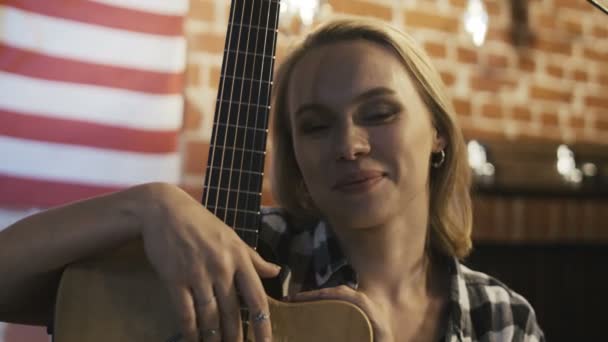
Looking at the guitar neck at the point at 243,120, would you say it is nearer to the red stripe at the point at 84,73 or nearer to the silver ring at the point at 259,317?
the silver ring at the point at 259,317

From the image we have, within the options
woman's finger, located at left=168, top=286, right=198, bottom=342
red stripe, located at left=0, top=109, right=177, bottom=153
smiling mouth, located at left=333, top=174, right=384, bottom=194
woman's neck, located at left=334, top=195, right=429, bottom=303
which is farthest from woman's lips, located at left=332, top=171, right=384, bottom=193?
red stripe, located at left=0, top=109, right=177, bottom=153

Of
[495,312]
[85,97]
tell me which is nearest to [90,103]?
[85,97]

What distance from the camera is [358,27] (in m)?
1.24

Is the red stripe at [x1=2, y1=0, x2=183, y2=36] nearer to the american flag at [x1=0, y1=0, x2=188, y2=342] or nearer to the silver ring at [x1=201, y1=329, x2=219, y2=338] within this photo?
the american flag at [x1=0, y1=0, x2=188, y2=342]

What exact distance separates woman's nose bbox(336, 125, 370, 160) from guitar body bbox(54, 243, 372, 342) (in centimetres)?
32

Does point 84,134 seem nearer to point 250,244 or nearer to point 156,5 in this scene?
point 156,5

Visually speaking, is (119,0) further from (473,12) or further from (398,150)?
(473,12)

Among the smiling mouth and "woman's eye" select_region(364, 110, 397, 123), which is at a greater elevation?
"woman's eye" select_region(364, 110, 397, 123)

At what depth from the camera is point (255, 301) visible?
800mm

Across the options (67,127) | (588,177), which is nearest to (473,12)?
(588,177)

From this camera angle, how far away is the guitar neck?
0.94m

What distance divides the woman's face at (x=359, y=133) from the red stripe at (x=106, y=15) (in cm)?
48

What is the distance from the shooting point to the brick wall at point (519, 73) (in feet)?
7.12

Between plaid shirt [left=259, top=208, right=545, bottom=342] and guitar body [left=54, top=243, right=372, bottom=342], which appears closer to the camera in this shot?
guitar body [left=54, top=243, right=372, bottom=342]
